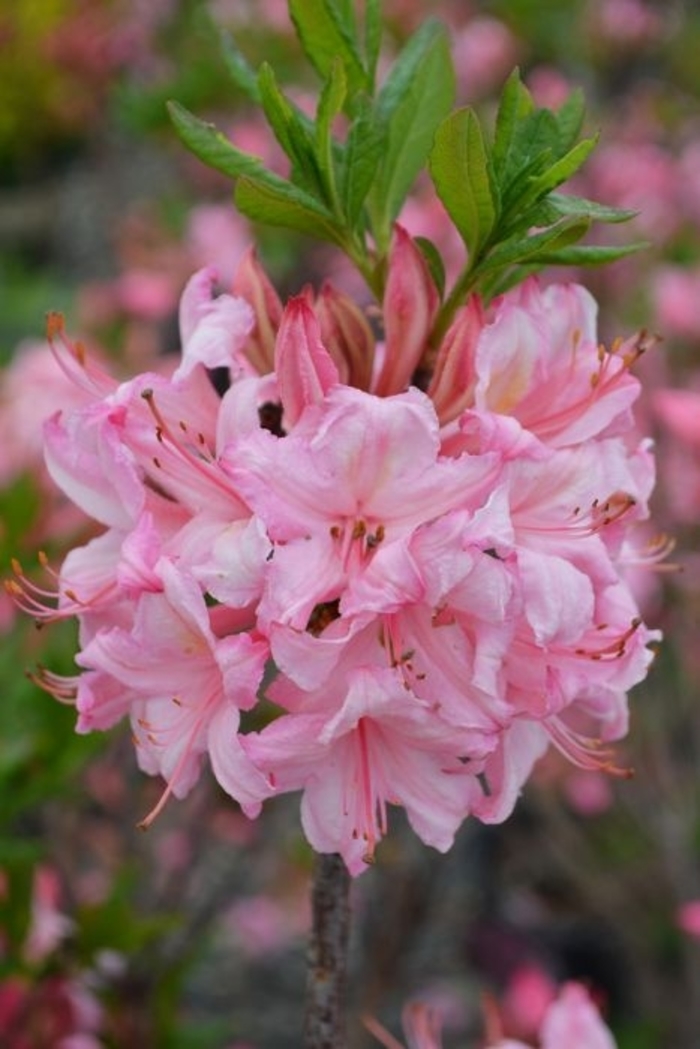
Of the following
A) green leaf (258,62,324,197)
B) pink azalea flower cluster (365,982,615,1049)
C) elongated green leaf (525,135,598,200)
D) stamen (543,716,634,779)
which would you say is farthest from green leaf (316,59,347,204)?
pink azalea flower cluster (365,982,615,1049)

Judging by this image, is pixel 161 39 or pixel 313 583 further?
pixel 161 39

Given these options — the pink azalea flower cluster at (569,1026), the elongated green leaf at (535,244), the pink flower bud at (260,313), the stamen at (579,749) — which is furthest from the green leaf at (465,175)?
the pink azalea flower cluster at (569,1026)

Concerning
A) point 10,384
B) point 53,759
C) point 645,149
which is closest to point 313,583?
point 53,759

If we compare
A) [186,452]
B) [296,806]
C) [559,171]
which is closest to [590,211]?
[559,171]

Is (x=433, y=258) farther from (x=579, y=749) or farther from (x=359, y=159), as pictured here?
(x=579, y=749)

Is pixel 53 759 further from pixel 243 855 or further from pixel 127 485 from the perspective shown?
pixel 243 855

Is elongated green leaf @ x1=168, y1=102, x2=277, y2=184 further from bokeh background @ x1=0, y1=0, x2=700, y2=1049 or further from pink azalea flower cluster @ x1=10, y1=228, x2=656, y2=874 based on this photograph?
bokeh background @ x1=0, y1=0, x2=700, y2=1049
